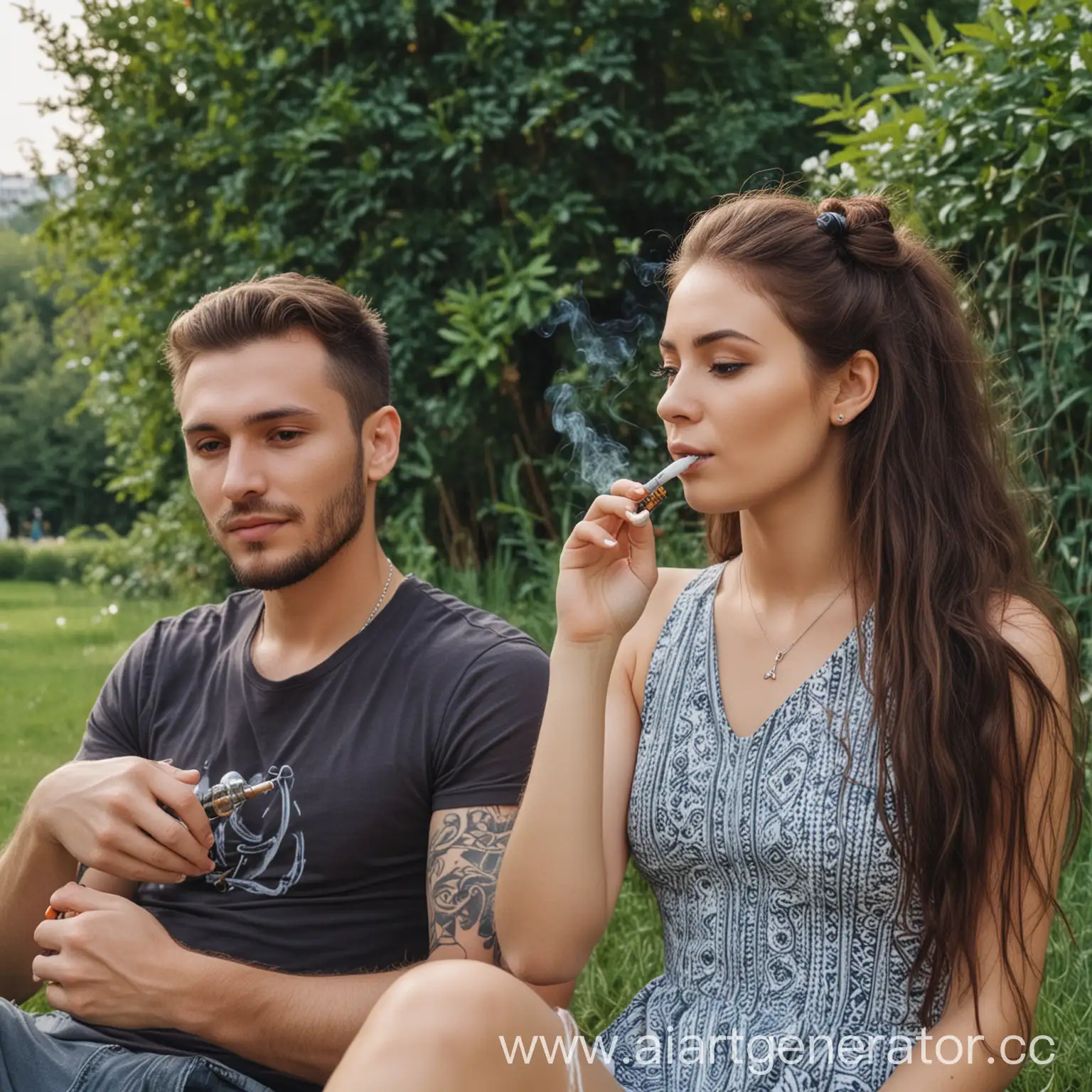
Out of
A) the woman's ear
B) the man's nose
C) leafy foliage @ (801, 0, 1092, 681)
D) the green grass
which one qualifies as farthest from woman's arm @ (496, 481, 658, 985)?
the green grass

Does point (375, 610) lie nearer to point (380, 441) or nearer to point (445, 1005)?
point (380, 441)

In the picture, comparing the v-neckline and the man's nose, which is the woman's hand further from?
the man's nose

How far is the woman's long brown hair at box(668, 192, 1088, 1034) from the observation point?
2.03 meters

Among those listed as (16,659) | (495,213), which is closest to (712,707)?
(495,213)

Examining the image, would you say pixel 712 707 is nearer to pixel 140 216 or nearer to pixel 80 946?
pixel 80 946

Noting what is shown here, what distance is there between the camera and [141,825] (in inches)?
88.4

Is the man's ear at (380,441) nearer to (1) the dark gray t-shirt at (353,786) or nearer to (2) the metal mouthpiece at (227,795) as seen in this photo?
(1) the dark gray t-shirt at (353,786)

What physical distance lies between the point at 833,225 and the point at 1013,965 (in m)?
1.19

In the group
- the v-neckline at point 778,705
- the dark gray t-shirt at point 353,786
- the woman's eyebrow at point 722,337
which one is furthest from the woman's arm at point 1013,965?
the dark gray t-shirt at point 353,786

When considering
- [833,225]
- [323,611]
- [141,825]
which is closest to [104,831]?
[141,825]

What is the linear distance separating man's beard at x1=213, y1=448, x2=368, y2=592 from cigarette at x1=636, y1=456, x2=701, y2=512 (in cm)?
60

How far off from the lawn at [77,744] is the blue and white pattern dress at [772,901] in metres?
0.93

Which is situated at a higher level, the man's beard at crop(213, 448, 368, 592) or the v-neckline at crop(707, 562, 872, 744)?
the man's beard at crop(213, 448, 368, 592)

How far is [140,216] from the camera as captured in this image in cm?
701
